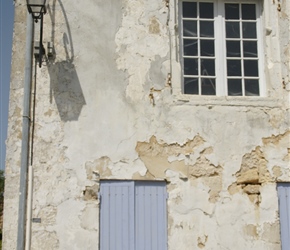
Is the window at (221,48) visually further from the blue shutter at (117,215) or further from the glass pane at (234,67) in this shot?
the blue shutter at (117,215)

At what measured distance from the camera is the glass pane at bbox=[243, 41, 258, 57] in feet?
23.1

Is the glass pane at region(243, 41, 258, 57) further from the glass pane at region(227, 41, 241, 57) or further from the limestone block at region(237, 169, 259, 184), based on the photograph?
the limestone block at region(237, 169, 259, 184)

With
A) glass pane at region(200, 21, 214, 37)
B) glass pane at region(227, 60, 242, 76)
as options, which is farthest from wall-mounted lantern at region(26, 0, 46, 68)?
glass pane at region(227, 60, 242, 76)

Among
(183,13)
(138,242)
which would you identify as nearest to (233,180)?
(138,242)

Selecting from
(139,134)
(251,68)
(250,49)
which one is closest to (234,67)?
(251,68)

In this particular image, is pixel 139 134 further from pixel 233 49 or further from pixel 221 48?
pixel 233 49

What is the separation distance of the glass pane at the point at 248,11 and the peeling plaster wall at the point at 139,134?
0.70 meters

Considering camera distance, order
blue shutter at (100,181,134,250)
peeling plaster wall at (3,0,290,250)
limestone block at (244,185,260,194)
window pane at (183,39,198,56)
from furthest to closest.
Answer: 1. window pane at (183,39,198,56)
2. limestone block at (244,185,260,194)
3. peeling plaster wall at (3,0,290,250)
4. blue shutter at (100,181,134,250)

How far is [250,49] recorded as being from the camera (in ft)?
23.2

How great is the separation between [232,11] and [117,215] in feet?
11.8

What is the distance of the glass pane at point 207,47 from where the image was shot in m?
6.98

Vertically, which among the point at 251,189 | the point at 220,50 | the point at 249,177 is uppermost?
the point at 220,50

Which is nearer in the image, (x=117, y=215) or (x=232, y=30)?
(x=117, y=215)

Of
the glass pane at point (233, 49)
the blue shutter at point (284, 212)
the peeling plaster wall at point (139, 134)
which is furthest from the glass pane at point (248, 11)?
the blue shutter at point (284, 212)
